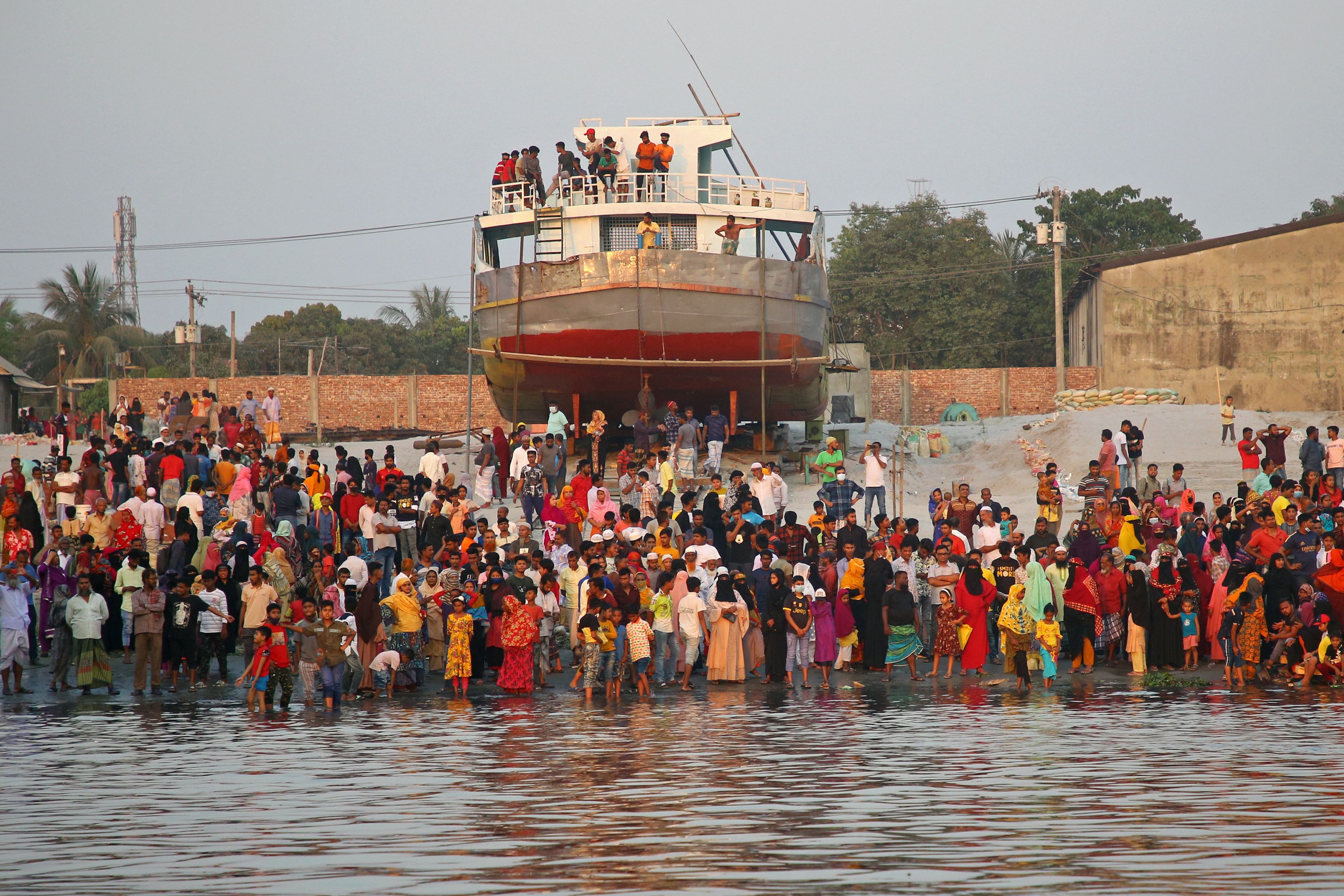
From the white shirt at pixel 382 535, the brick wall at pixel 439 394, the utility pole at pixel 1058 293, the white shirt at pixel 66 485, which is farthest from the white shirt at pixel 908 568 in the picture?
the brick wall at pixel 439 394

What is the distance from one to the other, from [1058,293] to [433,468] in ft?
60.3

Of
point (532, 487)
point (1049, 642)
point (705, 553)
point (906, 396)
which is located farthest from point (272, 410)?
point (906, 396)

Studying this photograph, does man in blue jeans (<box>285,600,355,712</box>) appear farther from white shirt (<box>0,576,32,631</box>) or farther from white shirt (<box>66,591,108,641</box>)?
white shirt (<box>0,576,32,631</box>)

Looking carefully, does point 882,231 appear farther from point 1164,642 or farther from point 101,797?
point 101,797

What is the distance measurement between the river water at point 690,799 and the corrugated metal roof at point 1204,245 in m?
22.6

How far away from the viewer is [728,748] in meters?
9.77

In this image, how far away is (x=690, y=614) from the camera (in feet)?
45.1

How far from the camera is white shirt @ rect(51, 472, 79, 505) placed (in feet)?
58.5

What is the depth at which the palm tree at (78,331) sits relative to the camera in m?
45.9

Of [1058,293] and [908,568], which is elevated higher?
[1058,293]

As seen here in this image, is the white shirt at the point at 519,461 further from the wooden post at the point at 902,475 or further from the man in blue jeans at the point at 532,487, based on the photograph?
the wooden post at the point at 902,475

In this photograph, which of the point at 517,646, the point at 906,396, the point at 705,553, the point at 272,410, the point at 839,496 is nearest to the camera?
the point at 517,646

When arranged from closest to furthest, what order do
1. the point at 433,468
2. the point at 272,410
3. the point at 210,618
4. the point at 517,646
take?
the point at 517,646 → the point at 210,618 → the point at 433,468 → the point at 272,410

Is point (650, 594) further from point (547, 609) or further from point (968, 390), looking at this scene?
point (968, 390)
